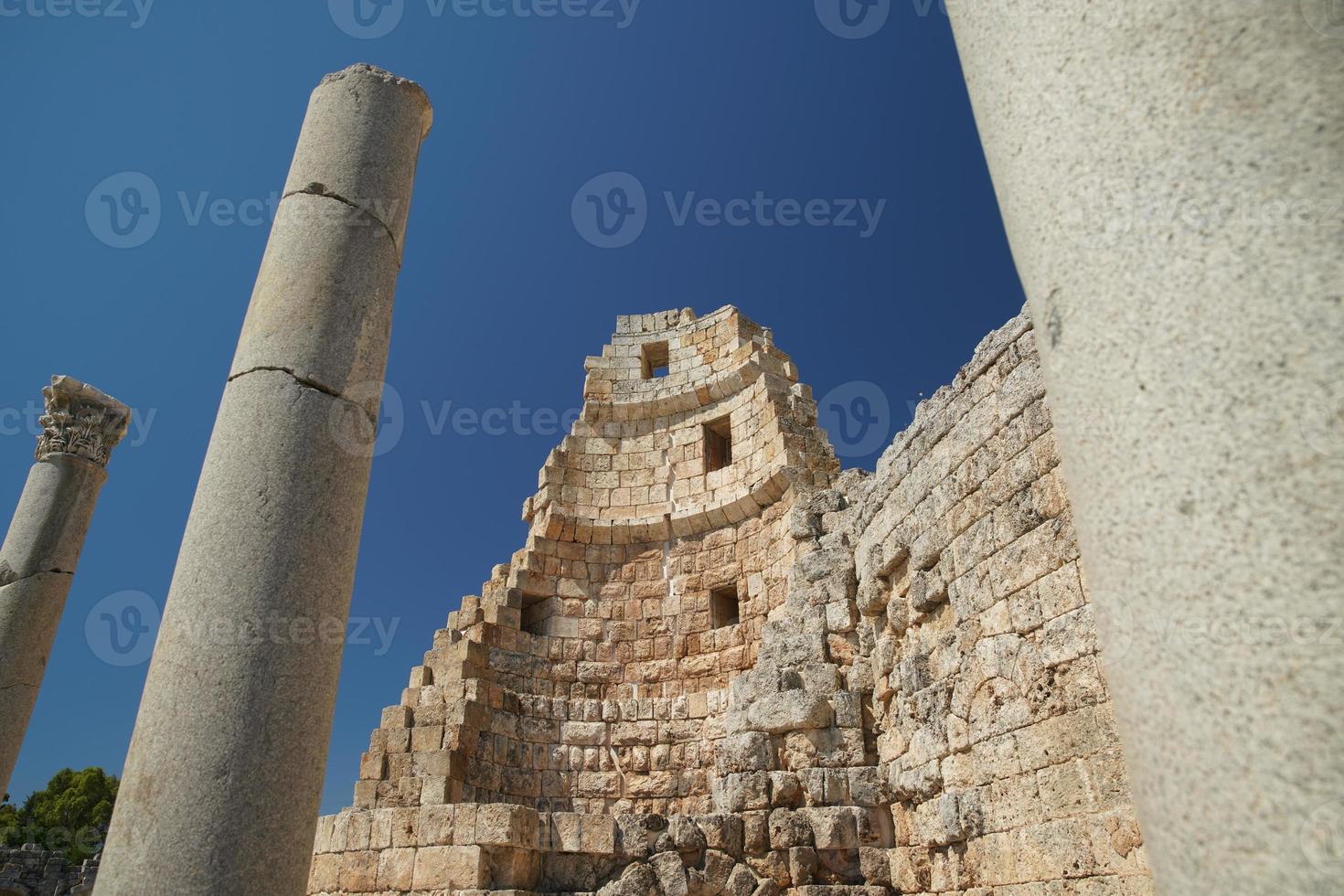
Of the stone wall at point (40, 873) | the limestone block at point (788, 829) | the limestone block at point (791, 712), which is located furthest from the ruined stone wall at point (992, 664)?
the stone wall at point (40, 873)

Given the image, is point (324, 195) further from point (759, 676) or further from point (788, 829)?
point (788, 829)

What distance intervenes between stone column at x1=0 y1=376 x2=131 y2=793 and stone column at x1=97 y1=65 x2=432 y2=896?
7710 millimetres

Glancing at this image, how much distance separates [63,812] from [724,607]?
119 ft

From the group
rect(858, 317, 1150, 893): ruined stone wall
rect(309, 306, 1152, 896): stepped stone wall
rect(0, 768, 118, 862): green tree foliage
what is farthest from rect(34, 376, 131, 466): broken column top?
rect(0, 768, 118, 862): green tree foliage

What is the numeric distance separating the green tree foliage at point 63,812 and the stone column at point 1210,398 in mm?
37512

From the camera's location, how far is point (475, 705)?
408 inches

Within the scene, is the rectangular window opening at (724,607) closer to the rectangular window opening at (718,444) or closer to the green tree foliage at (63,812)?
the rectangular window opening at (718,444)

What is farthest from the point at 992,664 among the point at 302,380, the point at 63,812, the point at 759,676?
the point at 63,812

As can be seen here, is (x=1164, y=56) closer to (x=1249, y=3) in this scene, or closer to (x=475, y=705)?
(x=1249, y=3)

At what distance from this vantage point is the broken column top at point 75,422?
1173cm

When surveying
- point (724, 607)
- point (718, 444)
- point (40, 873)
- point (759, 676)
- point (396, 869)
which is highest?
point (718, 444)

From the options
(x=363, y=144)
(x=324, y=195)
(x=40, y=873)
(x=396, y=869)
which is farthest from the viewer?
(x=40, y=873)

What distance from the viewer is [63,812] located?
3547cm

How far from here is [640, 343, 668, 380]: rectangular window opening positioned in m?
14.7
